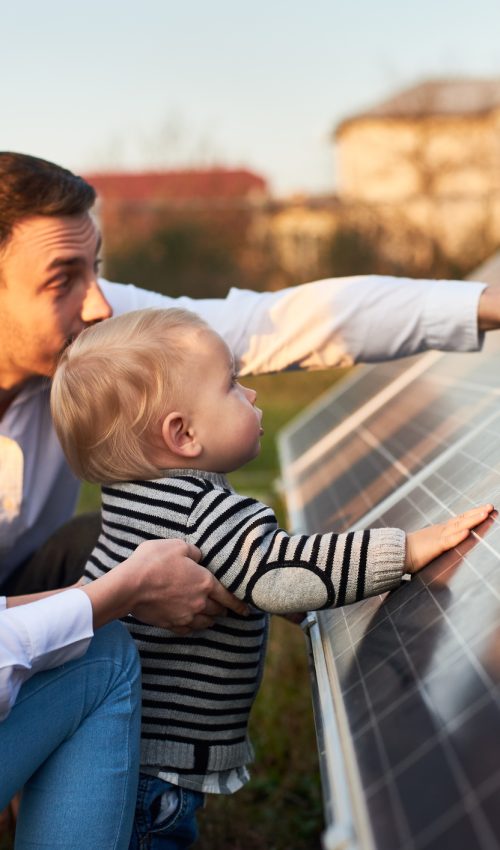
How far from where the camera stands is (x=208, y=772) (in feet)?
8.24

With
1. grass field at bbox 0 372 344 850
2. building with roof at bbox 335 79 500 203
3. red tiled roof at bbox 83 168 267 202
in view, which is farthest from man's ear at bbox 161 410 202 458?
red tiled roof at bbox 83 168 267 202

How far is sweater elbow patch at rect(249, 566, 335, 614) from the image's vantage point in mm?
2244

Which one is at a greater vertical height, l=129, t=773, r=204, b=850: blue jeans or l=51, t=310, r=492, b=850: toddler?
l=51, t=310, r=492, b=850: toddler

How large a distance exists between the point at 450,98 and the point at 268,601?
34.5m

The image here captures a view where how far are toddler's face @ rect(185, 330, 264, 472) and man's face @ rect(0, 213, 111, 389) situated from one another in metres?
0.74

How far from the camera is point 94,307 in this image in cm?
317

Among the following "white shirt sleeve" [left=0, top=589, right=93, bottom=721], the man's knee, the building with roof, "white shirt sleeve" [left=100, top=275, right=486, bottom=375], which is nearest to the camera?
"white shirt sleeve" [left=0, top=589, right=93, bottom=721]

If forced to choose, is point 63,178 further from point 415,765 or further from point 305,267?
point 305,267

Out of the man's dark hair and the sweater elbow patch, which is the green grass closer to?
the sweater elbow patch

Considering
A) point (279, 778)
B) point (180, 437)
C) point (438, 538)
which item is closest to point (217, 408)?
point (180, 437)

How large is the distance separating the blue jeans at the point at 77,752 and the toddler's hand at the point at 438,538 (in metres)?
0.67

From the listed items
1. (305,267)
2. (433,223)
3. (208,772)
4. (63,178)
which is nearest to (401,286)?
(63,178)

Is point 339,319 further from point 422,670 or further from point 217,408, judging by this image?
point 422,670

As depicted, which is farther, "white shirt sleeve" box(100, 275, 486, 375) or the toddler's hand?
"white shirt sleeve" box(100, 275, 486, 375)
